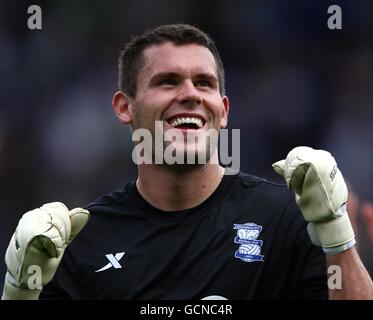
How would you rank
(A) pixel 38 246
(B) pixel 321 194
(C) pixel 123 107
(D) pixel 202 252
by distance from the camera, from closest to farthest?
(B) pixel 321 194 < (A) pixel 38 246 < (D) pixel 202 252 < (C) pixel 123 107

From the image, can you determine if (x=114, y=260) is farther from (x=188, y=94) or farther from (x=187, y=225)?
(x=188, y=94)

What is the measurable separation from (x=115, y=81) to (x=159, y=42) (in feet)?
11.0

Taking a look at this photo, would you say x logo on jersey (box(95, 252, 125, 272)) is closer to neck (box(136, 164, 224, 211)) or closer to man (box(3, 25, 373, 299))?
man (box(3, 25, 373, 299))

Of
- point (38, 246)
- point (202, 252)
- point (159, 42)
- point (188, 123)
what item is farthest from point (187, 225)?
point (159, 42)

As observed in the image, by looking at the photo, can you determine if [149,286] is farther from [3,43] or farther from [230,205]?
[3,43]

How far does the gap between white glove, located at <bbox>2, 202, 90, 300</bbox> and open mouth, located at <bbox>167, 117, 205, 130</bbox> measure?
0.55m

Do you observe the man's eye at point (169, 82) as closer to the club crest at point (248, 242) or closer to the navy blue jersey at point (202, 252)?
the navy blue jersey at point (202, 252)

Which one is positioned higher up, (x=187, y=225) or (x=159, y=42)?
(x=159, y=42)

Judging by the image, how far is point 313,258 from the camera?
2789 mm

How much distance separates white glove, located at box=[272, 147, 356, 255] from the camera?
2568 mm

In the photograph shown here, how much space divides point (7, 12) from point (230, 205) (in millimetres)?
4483

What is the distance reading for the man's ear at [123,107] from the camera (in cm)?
343

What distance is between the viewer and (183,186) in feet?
10.3

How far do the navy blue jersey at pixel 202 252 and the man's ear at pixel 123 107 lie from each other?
1.24ft
